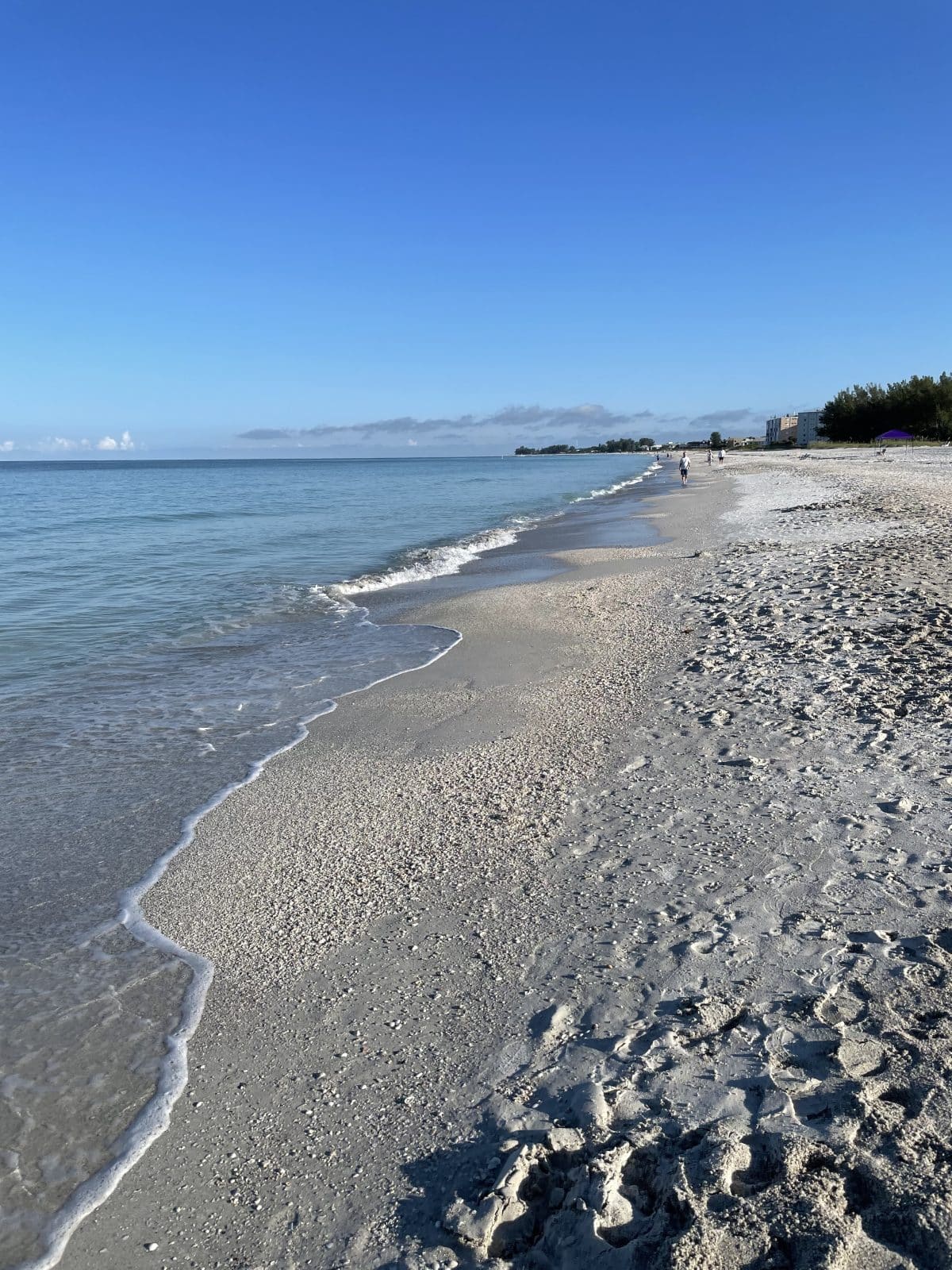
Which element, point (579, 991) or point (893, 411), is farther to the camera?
point (893, 411)

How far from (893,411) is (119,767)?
96.1m

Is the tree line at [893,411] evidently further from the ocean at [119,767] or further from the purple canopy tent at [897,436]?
the ocean at [119,767]

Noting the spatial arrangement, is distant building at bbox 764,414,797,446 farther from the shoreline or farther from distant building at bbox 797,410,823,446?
the shoreline

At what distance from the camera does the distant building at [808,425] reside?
123 m

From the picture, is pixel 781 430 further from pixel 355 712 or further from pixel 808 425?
pixel 355 712

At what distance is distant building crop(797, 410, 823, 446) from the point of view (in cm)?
12339

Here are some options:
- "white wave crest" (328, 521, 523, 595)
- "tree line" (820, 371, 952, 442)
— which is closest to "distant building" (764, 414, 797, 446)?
"tree line" (820, 371, 952, 442)

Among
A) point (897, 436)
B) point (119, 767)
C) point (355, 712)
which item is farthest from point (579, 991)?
point (897, 436)

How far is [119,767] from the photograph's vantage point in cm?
738

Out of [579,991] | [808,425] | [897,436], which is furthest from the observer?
[808,425]

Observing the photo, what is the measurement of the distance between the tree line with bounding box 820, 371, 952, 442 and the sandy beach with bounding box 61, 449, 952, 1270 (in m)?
86.0

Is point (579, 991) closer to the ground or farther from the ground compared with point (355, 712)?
farther from the ground

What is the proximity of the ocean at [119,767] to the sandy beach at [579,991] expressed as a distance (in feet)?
0.80

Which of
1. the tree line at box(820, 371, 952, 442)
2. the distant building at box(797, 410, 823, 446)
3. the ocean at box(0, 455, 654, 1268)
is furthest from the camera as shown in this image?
the distant building at box(797, 410, 823, 446)
